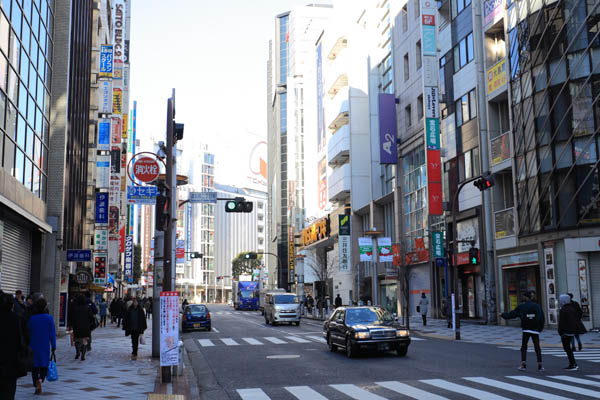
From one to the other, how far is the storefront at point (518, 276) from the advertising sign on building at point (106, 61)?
30.1m

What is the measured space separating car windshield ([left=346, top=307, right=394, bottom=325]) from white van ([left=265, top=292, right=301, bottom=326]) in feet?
66.3

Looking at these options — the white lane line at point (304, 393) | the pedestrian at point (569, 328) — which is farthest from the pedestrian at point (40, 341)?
the pedestrian at point (569, 328)

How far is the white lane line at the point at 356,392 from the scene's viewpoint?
10.9 meters

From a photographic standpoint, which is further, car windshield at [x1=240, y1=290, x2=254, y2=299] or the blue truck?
car windshield at [x1=240, y1=290, x2=254, y2=299]

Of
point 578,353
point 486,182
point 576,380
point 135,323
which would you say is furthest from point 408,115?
point 576,380

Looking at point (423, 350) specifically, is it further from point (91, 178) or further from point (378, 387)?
point (91, 178)

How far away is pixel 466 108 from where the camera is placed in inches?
1474

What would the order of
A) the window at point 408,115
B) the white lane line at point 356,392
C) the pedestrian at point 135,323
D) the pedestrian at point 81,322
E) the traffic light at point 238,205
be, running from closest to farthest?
the white lane line at point 356,392
the pedestrian at point 81,322
the pedestrian at point 135,323
the traffic light at point 238,205
the window at point 408,115

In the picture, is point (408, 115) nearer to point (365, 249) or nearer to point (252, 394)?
point (365, 249)

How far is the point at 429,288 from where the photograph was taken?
43.2m

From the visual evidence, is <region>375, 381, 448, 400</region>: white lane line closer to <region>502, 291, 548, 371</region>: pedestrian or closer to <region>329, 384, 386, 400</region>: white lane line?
<region>329, 384, 386, 400</region>: white lane line

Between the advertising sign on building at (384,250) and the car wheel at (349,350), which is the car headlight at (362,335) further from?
the advertising sign on building at (384,250)

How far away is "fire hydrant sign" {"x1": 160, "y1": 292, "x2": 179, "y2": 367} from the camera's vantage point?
12.6 m

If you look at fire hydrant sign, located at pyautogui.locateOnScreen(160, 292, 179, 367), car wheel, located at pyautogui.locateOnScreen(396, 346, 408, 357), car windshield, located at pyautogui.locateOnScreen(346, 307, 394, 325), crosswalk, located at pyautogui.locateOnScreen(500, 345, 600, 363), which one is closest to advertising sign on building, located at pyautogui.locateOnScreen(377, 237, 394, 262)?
crosswalk, located at pyautogui.locateOnScreen(500, 345, 600, 363)
